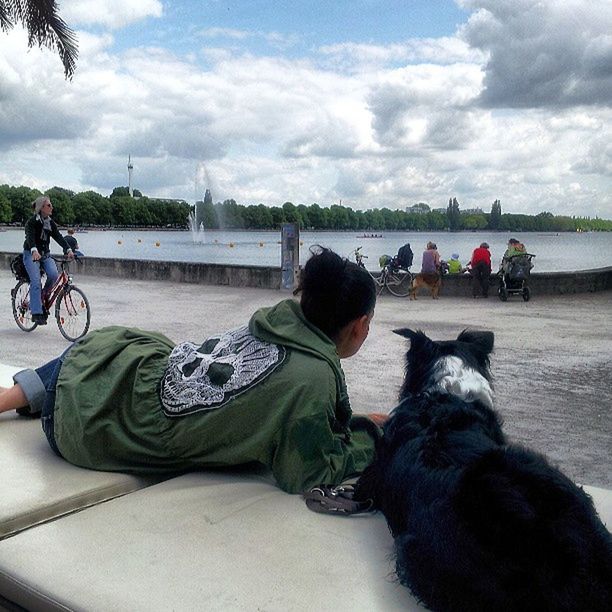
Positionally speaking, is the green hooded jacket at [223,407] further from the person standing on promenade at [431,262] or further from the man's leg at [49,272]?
the person standing on promenade at [431,262]

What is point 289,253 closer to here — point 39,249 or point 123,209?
point 39,249

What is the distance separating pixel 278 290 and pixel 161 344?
15.4 meters

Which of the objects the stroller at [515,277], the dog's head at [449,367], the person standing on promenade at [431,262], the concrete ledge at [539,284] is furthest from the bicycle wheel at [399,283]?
the dog's head at [449,367]

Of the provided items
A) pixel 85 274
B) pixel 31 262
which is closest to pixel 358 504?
pixel 31 262

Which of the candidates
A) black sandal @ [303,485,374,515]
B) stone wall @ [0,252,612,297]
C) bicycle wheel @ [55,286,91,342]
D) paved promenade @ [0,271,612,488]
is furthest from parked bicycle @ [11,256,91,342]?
stone wall @ [0,252,612,297]

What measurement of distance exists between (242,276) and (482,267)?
20.4 ft

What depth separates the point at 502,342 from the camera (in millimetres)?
10570

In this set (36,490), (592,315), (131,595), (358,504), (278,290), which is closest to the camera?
(131,595)

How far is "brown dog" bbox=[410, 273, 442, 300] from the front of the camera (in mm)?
17344

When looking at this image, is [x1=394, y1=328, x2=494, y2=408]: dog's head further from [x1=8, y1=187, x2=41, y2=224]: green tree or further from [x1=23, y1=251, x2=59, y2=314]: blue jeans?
[x1=8, y1=187, x2=41, y2=224]: green tree

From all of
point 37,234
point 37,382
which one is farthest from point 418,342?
point 37,234

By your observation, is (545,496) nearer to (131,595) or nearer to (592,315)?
(131,595)

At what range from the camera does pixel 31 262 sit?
33.6 feet

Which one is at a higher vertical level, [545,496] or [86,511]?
[545,496]
